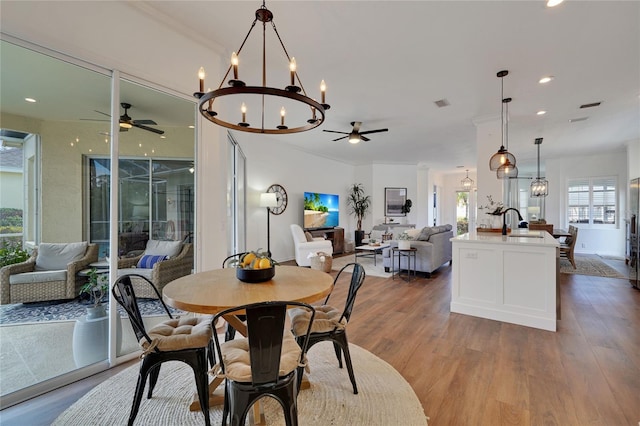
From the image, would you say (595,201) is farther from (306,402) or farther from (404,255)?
(306,402)

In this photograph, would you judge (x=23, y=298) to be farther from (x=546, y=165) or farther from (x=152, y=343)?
(x=546, y=165)

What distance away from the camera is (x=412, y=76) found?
3.63 metres

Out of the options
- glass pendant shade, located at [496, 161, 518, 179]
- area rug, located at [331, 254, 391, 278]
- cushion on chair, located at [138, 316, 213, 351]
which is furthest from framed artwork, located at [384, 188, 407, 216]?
cushion on chair, located at [138, 316, 213, 351]

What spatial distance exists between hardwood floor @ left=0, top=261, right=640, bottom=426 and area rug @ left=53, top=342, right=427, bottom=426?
129 millimetres

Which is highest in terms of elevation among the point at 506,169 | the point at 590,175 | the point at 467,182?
the point at 467,182

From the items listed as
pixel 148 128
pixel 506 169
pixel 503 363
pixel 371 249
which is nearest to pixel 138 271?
pixel 148 128

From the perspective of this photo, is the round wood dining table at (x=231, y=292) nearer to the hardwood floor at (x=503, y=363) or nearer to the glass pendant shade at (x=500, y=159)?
the hardwood floor at (x=503, y=363)

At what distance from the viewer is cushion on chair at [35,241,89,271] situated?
104 inches

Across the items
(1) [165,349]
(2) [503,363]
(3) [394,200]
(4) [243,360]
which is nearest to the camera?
(4) [243,360]

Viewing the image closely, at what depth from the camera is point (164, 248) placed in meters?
3.37

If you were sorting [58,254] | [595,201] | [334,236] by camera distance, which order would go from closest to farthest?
[58,254]
[334,236]
[595,201]

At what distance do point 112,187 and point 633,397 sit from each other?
4.14m

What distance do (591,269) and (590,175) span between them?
12.6ft

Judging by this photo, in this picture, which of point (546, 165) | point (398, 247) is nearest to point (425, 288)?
point (398, 247)
